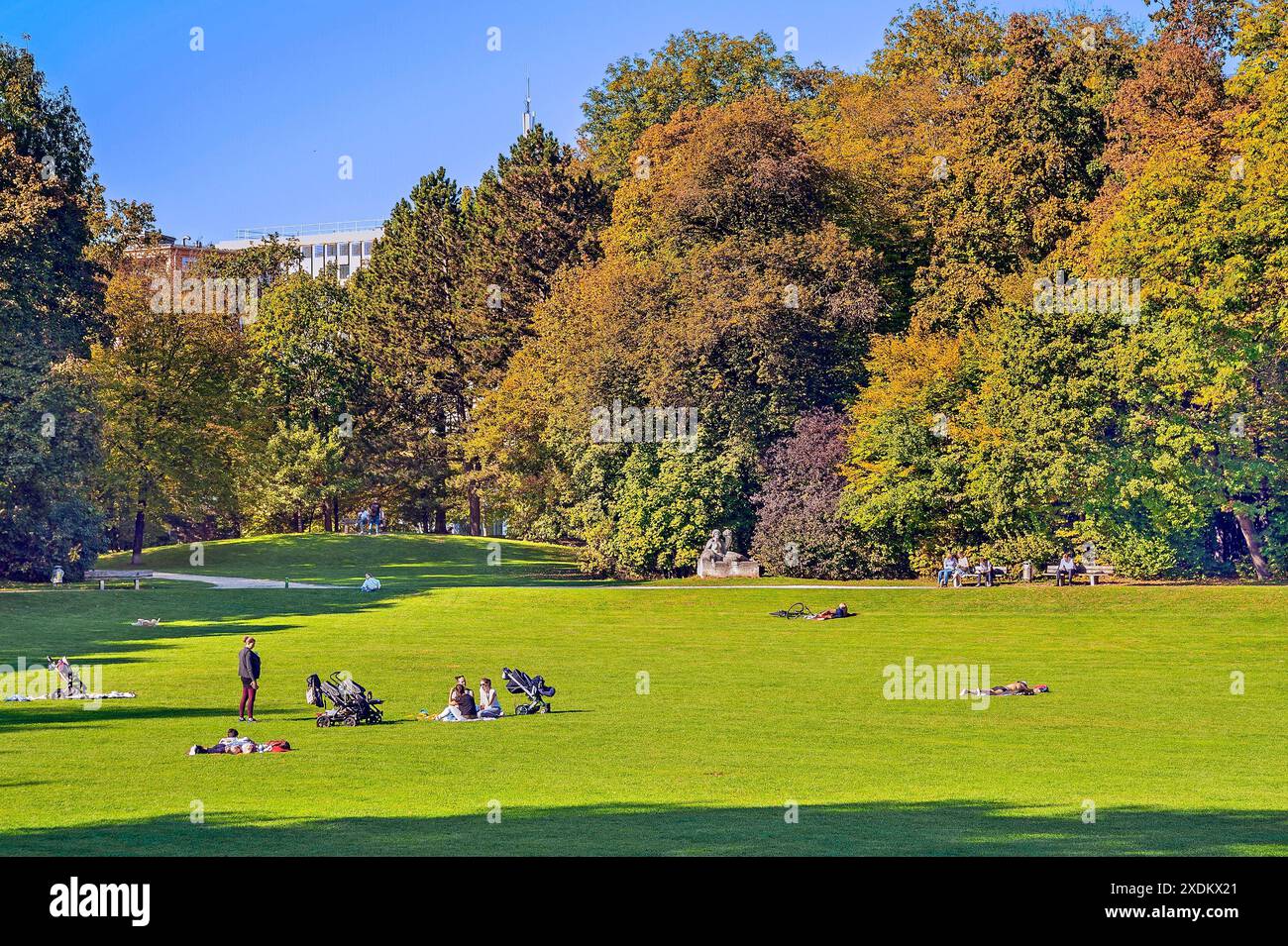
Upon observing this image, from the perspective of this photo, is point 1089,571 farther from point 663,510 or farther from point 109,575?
point 109,575

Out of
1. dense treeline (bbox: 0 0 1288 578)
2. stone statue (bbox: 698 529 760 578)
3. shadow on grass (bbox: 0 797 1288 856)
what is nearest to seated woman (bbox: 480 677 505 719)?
shadow on grass (bbox: 0 797 1288 856)

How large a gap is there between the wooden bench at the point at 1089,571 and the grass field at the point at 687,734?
3032mm

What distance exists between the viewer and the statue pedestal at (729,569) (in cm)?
6600

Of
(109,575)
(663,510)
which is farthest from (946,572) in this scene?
(109,575)

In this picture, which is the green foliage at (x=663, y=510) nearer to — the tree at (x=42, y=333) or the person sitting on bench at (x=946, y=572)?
the person sitting on bench at (x=946, y=572)

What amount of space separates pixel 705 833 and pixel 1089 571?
42.2m

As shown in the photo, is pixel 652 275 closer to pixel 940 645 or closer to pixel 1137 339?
pixel 1137 339

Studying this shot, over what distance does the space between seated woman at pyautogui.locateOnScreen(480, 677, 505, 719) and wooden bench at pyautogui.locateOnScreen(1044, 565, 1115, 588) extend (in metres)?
32.0

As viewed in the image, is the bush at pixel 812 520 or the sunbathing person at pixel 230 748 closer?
the sunbathing person at pixel 230 748

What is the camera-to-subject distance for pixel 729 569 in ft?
218

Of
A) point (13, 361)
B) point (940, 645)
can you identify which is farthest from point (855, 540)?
point (13, 361)

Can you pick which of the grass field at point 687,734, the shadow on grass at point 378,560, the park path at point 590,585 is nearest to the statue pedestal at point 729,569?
the park path at point 590,585
